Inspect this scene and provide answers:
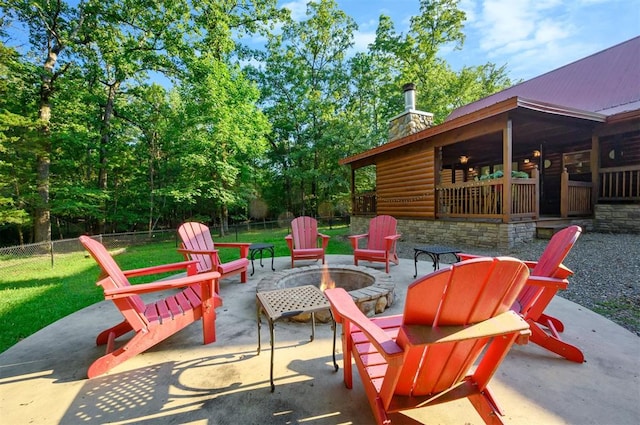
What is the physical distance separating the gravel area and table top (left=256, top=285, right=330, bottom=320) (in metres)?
2.59

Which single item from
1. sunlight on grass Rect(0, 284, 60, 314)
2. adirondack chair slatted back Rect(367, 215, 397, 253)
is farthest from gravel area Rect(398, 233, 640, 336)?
sunlight on grass Rect(0, 284, 60, 314)

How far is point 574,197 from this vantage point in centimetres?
614

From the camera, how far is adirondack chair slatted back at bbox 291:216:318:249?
15.5 ft

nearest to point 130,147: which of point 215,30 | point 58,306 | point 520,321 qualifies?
point 215,30

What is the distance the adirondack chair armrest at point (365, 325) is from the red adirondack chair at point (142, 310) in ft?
3.62

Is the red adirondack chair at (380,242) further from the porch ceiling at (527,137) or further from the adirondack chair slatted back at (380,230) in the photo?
the porch ceiling at (527,137)

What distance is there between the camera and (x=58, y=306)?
321 centimetres

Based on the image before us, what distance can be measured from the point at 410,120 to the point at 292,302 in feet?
25.8

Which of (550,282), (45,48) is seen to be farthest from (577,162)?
(45,48)

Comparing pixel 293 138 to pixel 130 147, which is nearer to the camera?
pixel 130 147

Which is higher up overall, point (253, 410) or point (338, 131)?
point (338, 131)

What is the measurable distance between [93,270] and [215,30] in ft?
34.3

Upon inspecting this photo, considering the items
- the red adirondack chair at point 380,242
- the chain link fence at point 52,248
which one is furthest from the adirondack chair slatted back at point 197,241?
the chain link fence at point 52,248

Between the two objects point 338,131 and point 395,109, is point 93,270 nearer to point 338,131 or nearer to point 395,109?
point 338,131
